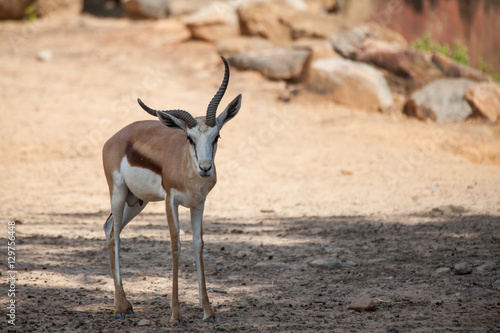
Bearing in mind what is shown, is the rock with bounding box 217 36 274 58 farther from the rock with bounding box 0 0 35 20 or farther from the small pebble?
the small pebble

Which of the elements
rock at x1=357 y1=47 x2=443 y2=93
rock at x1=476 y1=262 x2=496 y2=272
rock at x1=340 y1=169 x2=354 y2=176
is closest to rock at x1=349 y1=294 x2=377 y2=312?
rock at x1=476 y1=262 x2=496 y2=272

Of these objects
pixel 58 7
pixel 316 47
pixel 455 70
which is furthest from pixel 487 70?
pixel 58 7

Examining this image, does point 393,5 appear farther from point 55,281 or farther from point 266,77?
point 55,281

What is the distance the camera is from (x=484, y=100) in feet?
41.5

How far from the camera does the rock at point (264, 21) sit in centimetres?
1639

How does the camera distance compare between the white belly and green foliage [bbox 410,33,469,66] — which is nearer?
the white belly

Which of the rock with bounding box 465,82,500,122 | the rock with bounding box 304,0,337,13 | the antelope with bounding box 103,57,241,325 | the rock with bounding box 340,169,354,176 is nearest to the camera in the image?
the antelope with bounding box 103,57,241,325

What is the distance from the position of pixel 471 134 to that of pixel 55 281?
30.3 feet

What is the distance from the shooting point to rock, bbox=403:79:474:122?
12711mm

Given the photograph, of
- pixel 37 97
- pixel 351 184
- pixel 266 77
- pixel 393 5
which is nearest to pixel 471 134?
pixel 351 184

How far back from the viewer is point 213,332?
4148mm

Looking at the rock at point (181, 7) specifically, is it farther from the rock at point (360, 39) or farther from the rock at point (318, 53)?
the rock at point (318, 53)

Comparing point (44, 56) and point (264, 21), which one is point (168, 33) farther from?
point (44, 56)

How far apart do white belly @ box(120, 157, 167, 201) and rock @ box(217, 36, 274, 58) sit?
37.2ft
